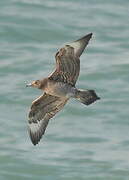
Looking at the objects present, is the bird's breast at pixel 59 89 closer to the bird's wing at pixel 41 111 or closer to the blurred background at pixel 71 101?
the bird's wing at pixel 41 111

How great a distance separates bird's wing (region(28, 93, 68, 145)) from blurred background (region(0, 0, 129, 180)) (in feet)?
9.57

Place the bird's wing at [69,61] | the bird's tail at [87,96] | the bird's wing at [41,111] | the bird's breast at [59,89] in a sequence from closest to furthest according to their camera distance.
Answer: the bird's tail at [87,96] → the bird's breast at [59,89] → the bird's wing at [69,61] → the bird's wing at [41,111]

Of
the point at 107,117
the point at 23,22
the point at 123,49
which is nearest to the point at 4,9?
the point at 23,22

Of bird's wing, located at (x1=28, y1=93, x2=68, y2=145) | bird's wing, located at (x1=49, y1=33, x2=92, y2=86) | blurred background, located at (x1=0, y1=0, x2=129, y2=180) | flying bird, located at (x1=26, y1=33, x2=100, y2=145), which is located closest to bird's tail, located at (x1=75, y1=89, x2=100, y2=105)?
flying bird, located at (x1=26, y1=33, x2=100, y2=145)

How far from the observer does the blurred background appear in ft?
60.8

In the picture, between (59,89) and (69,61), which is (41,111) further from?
(69,61)

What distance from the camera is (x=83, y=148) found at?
62.2ft

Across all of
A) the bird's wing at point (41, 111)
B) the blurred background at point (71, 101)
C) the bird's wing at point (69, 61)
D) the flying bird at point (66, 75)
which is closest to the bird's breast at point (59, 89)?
the flying bird at point (66, 75)

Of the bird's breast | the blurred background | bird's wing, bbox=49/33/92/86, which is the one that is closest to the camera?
the bird's breast

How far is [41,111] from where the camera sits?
14953 millimetres

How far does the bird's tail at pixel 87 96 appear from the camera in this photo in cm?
1341

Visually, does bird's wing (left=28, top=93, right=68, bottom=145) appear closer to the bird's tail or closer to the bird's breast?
the bird's breast

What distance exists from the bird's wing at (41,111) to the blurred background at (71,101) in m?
2.92

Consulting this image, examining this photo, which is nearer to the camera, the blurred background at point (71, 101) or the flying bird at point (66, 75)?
the flying bird at point (66, 75)
